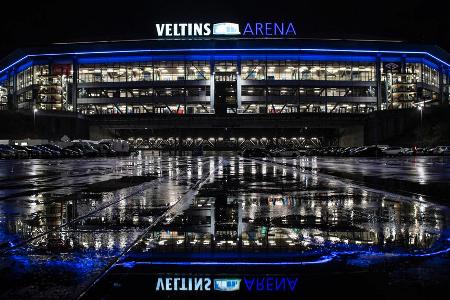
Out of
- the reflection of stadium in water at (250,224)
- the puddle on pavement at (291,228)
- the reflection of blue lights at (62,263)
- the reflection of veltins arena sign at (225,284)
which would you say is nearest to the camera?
the reflection of veltins arena sign at (225,284)

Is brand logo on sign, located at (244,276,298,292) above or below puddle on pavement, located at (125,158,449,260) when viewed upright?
above

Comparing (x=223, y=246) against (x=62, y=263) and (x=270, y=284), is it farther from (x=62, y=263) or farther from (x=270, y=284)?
(x=62, y=263)

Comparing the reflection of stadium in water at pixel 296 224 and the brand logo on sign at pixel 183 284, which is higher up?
the brand logo on sign at pixel 183 284

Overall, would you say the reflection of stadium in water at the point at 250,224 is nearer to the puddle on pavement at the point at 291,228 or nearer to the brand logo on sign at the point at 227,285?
the puddle on pavement at the point at 291,228

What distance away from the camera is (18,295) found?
433 cm

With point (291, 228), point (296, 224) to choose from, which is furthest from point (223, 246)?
point (296, 224)

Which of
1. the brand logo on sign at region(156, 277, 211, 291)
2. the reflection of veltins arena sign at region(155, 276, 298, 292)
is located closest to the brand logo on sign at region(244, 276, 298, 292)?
the reflection of veltins arena sign at region(155, 276, 298, 292)

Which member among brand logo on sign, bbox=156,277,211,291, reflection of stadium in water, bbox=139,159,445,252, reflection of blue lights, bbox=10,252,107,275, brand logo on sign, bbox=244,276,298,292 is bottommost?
reflection of stadium in water, bbox=139,159,445,252

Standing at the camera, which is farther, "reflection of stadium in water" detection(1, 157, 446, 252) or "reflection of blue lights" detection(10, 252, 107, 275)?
"reflection of stadium in water" detection(1, 157, 446, 252)

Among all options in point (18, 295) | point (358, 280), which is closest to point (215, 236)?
point (358, 280)

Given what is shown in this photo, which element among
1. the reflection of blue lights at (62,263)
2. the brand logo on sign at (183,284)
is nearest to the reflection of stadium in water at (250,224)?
the reflection of blue lights at (62,263)

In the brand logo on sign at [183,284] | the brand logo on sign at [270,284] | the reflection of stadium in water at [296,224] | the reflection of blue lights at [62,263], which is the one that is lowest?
the reflection of stadium in water at [296,224]

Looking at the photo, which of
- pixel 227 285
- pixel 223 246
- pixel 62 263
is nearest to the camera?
pixel 227 285

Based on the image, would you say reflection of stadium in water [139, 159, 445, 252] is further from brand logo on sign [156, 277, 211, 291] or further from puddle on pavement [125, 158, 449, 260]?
brand logo on sign [156, 277, 211, 291]
